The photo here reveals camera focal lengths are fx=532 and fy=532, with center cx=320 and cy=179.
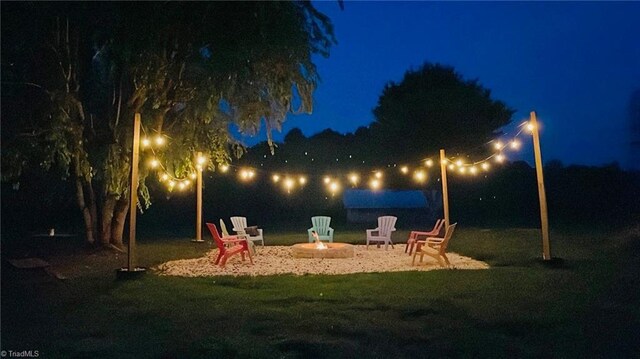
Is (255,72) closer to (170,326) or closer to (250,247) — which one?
(250,247)

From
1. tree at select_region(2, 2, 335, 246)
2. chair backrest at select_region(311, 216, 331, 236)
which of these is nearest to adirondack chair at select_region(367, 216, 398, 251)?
chair backrest at select_region(311, 216, 331, 236)

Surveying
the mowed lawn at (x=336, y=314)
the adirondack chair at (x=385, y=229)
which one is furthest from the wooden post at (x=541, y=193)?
the adirondack chair at (x=385, y=229)

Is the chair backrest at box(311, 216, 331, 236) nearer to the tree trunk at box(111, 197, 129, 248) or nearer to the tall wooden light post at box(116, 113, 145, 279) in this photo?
the tree trunk at box(111, 197, 129, 248)

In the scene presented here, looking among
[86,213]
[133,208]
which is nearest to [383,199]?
[86,213]

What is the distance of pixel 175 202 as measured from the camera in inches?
930

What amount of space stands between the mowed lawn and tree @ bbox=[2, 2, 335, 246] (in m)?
2.88

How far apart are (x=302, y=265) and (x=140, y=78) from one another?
481 centimetres

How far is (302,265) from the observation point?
9.78 meters

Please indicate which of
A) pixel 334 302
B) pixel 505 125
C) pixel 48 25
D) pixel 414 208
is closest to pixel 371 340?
pixel 334 302

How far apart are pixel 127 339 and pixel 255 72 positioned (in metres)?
6.86

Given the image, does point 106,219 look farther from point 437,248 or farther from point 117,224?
point 437,248

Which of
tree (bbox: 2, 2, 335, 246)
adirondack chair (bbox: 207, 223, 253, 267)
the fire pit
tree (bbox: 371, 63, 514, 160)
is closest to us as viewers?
tree (bbox: 2, 2, 335, 246)

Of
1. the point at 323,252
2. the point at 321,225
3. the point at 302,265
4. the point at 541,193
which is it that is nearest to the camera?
the point at 541,193

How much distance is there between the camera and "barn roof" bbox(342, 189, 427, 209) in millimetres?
25547
